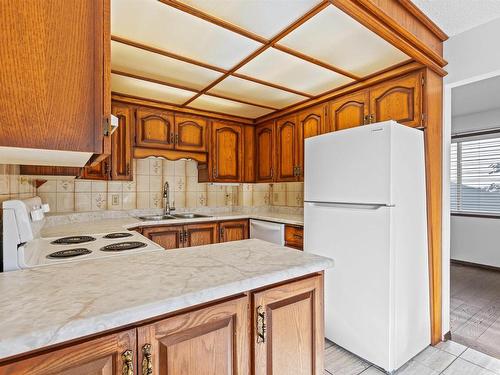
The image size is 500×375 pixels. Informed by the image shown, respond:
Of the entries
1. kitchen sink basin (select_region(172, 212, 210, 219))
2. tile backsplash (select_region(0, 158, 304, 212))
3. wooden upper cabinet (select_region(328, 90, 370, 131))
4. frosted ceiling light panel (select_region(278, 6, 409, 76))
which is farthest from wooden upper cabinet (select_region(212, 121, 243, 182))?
frosted ceiling light panel (select_region(278, 6, 409, 76))

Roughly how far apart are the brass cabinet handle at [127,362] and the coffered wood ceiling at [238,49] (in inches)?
60.2

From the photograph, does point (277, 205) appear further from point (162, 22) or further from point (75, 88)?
point (75, 88)

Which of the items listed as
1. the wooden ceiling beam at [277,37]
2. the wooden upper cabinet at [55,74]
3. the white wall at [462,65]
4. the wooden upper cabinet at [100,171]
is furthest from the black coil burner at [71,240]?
the white wall at [462,65]

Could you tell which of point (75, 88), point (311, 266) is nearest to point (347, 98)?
point (311, 266)

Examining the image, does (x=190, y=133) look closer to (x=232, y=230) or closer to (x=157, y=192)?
(x=157, y=192)

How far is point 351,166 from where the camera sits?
6.28ft

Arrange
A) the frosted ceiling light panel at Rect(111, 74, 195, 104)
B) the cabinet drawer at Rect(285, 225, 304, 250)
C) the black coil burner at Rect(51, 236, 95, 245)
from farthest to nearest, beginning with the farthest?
the cabinet drawer at Rect(285, 225, 304, 250) → the frosted ceiling light panel at Rect(111, 74, 195, 104) → the black coil burner at Rect(51, 236, 95, 245)

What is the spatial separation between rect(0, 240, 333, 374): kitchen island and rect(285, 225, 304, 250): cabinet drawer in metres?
1.46

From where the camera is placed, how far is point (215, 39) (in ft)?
5.64

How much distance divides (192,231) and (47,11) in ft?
7.78

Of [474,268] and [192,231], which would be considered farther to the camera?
[474,268]

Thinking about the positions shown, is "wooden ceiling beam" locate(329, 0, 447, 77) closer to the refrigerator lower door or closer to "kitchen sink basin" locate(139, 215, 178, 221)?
the refrigerator lower door

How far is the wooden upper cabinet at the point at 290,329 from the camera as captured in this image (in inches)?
35.9

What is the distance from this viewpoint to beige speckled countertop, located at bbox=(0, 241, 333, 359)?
0.60 meters
